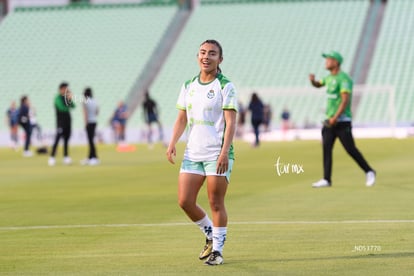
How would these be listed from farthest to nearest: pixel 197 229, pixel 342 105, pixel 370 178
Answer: pixel 370 178 → pixel 342 105 → pixel 197 229

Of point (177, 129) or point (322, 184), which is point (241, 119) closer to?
point (322, 184)

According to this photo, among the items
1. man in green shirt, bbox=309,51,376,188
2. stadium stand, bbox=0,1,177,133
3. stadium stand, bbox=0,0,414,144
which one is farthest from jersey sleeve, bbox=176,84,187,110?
stadium stand, bbox=0,1,177,133

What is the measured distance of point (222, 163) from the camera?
10.2 m

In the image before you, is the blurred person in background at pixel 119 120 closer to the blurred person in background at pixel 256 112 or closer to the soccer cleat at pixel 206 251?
the blurred person in background at pixel 256 112

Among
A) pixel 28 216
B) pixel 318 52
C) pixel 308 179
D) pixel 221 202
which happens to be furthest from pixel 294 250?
pixel 318 52

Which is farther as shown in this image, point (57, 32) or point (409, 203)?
point (57, 32)

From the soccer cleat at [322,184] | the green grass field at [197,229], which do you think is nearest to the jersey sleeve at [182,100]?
the green grass field at [197,229]

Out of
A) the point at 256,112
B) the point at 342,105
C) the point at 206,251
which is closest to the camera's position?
the point at 206,251

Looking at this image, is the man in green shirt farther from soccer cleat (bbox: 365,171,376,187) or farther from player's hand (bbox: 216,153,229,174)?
player's hand (bbox: 216,153,229,174)

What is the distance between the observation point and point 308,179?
22484 millimetres

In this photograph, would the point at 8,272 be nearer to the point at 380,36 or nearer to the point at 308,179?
the point at 308,179

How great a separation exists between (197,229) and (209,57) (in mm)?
3556

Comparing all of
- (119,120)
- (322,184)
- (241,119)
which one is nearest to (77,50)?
(119,120)

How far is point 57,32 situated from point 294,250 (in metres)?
54.4
